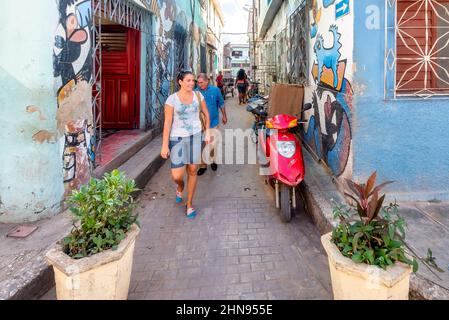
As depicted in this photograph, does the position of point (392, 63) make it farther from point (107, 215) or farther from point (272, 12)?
point (272, 12)

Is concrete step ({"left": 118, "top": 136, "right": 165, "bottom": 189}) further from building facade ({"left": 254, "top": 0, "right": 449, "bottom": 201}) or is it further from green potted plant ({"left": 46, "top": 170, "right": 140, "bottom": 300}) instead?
building facade ({"left": 254, "top": 0, "right": 449, "bottom": 201})

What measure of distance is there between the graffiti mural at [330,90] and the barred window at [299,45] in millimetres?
588

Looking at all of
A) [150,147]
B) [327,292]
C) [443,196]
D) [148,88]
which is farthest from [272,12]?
[327,292]

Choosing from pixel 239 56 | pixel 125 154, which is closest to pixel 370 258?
pixel 125 154

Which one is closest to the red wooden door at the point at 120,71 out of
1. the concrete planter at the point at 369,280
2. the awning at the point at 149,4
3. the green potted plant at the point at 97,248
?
the awning at the point at 149,4

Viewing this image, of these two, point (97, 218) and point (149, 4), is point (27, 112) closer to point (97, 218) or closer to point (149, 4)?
point (97, 218)

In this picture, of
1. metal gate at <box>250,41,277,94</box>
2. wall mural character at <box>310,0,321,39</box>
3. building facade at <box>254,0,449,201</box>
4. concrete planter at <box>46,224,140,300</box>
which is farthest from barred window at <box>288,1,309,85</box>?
concrete planter at <box>46,224,140,300</box>

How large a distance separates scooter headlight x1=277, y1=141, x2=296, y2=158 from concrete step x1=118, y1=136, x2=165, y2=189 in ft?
7.05

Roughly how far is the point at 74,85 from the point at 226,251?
97.2 inches

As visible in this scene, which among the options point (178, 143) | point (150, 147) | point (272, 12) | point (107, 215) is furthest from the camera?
point (272, 12)

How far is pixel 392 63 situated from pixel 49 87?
360 cm

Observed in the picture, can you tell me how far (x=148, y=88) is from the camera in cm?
770

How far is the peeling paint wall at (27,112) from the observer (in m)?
3.27

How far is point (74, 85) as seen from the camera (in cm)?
386
